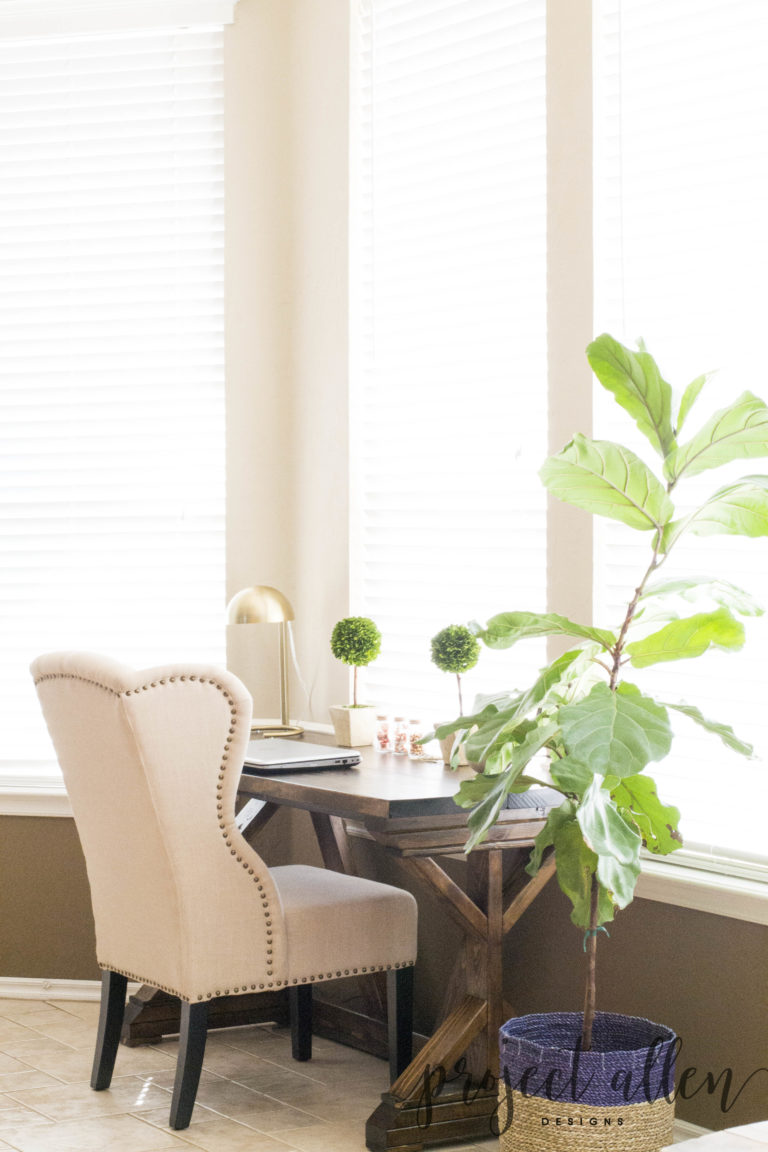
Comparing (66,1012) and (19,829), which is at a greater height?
(19,829)

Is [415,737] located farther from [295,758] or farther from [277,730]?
[277,730]

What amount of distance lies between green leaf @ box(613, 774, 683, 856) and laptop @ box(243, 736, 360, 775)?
94cm

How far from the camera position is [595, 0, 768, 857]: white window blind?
277 centimetres

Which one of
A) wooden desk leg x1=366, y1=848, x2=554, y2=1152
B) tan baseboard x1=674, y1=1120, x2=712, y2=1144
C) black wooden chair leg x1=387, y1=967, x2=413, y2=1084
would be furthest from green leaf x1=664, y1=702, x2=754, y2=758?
black wooden chair leg x1=387, y1=967, x2=413, y2=1084

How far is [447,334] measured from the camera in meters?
3.55

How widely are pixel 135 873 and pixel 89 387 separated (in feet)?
5.64

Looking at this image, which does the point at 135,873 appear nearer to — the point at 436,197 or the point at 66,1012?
the point at 66,1012

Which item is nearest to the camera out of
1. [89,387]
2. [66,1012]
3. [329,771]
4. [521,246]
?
[329,771]

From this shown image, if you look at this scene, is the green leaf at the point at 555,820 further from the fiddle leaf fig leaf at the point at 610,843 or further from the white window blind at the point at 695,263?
the white window blind at the point at 695,263

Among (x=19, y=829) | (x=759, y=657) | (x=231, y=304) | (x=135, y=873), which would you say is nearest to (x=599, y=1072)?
(x=759, y=657)

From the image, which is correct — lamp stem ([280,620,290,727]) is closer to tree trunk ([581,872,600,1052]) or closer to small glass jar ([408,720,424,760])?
small glass jar ([408,720,424,760])

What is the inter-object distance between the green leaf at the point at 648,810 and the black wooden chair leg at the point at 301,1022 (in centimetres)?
140

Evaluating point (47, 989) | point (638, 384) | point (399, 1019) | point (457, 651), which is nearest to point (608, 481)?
point (638, 384)

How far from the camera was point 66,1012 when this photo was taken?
3838mm
